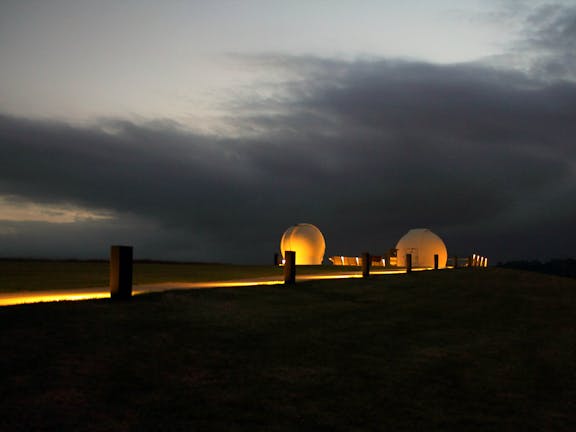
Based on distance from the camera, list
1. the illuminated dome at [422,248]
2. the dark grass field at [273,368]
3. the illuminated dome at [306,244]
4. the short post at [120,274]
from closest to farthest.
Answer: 1. the dark grass field at [273,368]
2. the short post at [120,274]
3. the illuminated dome at [306,244]
4. the illuminated dome at [422,248]

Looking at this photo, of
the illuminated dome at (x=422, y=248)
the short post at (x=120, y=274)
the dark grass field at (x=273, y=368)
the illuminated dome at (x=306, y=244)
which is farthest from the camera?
the illuminated dome at (x=422, y=248)

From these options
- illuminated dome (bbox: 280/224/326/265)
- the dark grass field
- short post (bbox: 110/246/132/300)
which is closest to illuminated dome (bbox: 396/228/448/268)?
illuminated dome (bbox: 280/224/326/265)

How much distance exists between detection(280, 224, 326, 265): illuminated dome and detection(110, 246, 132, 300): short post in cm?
4751

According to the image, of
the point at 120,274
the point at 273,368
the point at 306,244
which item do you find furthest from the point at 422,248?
the point at 273,368

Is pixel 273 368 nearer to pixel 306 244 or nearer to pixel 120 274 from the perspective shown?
pixel 120 274

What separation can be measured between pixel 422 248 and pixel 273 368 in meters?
58.2

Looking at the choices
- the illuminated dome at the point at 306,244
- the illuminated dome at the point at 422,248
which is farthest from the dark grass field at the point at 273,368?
the illuminated dome at the point at 422,248

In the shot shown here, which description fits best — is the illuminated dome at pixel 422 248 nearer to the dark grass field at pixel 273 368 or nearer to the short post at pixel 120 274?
the dark grass field at pixel 273 368

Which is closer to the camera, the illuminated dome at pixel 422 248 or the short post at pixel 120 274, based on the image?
the short post at pixel 120 274

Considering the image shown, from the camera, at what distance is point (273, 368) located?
8.02 meters

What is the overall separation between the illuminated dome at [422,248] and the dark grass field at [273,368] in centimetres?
5084

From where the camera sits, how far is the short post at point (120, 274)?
12.7 meters

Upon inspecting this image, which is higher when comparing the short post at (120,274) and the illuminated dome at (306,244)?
the illuminated dome at (306,244)

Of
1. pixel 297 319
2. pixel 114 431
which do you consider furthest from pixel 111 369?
pixel 297 319
